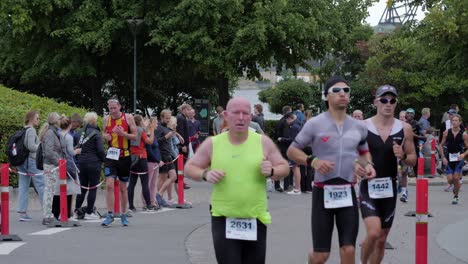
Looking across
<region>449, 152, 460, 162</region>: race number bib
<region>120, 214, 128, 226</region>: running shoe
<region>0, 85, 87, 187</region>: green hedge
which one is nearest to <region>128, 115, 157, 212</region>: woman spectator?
<region>120, 214, 128, 226</region>: running shoe

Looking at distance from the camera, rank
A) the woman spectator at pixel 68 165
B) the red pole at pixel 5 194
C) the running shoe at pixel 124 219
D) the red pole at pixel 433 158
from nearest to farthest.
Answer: the red pole at pixel 5 194 < the running shoe at pixel 124 219 < the woman spectator at pixel 68 165 < the red pole at pixel 433 158

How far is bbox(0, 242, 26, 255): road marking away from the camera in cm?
1136

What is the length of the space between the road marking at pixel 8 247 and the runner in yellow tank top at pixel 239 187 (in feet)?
16.8

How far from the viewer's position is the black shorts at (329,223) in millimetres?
7761

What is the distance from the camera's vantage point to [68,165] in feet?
48.6

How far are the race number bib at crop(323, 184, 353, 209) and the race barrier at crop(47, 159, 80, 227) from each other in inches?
258

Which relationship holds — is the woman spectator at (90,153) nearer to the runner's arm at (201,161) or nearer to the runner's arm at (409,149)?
the runner's arm at (409,149)

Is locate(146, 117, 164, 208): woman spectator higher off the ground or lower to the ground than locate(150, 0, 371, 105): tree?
lower

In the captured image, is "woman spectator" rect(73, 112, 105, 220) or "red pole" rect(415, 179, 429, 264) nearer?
"red pole" rect(415, 179, 429, 264)

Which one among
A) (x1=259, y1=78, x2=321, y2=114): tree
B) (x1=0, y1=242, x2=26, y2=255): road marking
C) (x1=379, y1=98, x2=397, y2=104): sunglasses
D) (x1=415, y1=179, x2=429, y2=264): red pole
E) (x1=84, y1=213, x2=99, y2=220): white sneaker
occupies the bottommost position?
(x1=0, y1=242, x2=26, y2=255): road marking

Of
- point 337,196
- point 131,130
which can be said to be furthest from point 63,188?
point 337,196

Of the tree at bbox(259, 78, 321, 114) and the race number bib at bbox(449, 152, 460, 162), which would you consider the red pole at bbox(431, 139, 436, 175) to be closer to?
the race number bib at bbox(449, 152, 460, 162)

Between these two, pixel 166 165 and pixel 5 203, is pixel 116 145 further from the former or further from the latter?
pixel 166 165

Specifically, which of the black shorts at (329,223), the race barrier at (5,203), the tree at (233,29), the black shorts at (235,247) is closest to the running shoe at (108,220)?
the race barrier at (5,203)
